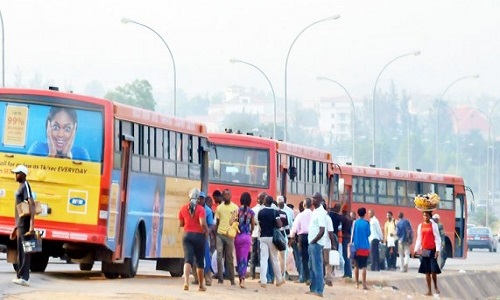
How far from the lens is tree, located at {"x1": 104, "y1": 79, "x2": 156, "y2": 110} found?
160 m

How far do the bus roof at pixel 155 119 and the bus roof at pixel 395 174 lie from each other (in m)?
19.0

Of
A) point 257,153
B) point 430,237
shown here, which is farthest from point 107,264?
point 257,153

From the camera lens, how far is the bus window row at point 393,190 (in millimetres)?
52000

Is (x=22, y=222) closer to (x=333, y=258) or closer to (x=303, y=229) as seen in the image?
(x=303, y=229)

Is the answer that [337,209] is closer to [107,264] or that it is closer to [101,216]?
[107,264]

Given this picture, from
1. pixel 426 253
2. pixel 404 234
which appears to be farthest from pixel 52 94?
pixel 404 234

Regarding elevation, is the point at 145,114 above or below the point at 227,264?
above

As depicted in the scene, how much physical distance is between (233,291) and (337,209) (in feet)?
22.1

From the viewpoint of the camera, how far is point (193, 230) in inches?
1019

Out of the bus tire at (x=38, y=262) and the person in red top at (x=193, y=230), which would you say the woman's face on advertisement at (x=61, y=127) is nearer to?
the person in red top at (x=193, y=230)

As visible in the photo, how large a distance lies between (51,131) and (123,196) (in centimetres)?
183

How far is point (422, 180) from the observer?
54469mm

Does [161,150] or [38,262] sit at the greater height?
[161,150]

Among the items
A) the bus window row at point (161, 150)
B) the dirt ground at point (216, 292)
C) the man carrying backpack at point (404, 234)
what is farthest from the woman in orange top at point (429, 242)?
the man carrying backpack at point (404, 234)
